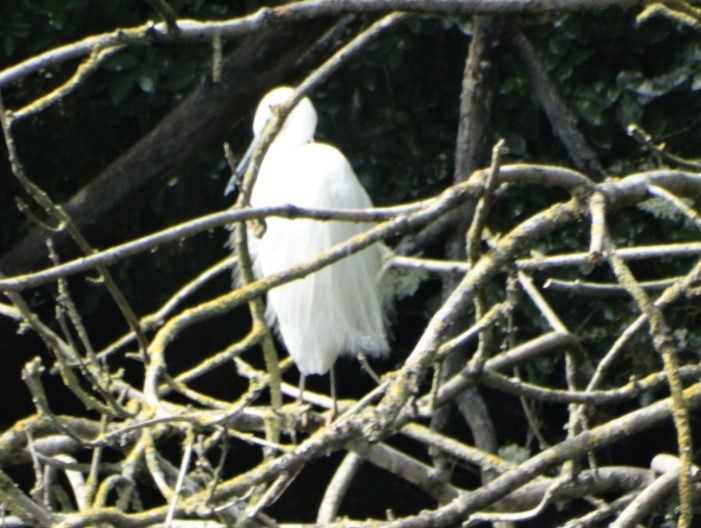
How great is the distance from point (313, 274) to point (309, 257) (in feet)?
0.26

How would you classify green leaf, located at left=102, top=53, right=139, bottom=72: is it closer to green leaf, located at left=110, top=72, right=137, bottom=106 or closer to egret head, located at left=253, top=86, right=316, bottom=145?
green leaf, located at left=110, top=72, right=137, bottom=106

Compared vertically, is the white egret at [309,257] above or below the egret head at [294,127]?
below

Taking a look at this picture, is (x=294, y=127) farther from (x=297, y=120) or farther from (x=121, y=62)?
(x=121, y=62)

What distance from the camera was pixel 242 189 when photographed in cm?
174

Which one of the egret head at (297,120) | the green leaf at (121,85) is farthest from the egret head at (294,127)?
the green leaf at (121,85)

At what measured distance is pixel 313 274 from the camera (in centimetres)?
338

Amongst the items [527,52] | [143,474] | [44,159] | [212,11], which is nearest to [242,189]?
[143,474]

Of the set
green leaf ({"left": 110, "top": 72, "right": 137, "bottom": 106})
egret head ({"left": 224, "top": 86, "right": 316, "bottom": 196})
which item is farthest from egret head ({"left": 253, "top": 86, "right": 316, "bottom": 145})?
Answer: green leaf ({"left": 110, "top": 72, "right": 137, "bottom": 106})

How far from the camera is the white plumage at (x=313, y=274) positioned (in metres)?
3.30

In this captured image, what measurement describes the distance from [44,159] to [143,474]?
1.60m

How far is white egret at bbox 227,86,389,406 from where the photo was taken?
328cm

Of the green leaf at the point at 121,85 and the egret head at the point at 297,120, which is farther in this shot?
the green leaf at the point at 121,85

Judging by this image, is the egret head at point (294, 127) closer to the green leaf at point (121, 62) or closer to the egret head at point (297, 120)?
the egret head at point (297, 120)

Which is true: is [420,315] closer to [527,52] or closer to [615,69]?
[615,69]
